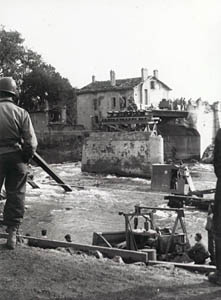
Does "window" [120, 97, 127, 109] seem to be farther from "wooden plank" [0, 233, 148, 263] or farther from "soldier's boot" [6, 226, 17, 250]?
"soldier's boot" [6, 226, 17, 250]

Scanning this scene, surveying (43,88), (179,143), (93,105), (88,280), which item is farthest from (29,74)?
(88,280)

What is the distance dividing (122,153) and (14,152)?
39822 mm

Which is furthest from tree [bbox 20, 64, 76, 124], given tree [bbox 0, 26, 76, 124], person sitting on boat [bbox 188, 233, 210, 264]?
person sitting on boat [bbox 188, 233, 210, 264]

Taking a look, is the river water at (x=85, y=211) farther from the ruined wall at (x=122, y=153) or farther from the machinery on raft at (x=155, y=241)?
the ruined wall at (x=122, y=153)

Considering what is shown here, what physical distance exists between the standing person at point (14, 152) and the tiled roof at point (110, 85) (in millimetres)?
63968

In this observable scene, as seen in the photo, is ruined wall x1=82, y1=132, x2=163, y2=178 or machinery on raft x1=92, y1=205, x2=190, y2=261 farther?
ruined wall x1=82, y1=132, x2=163, y2=178

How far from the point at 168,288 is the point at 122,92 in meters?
66.2

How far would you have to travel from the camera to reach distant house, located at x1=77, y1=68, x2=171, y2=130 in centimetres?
7069

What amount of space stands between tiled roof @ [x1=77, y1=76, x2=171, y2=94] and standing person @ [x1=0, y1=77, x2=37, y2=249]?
63968 millimetres

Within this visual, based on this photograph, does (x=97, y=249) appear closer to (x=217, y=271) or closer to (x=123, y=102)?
(x=217, y=271)

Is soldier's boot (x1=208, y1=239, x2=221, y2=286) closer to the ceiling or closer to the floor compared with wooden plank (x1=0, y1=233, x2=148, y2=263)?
closer to the ceiling

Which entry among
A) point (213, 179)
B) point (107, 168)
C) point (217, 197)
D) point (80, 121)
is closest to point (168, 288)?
point (217, 197)

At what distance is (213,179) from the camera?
42250mm

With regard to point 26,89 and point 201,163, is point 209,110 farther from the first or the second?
point 26,89
